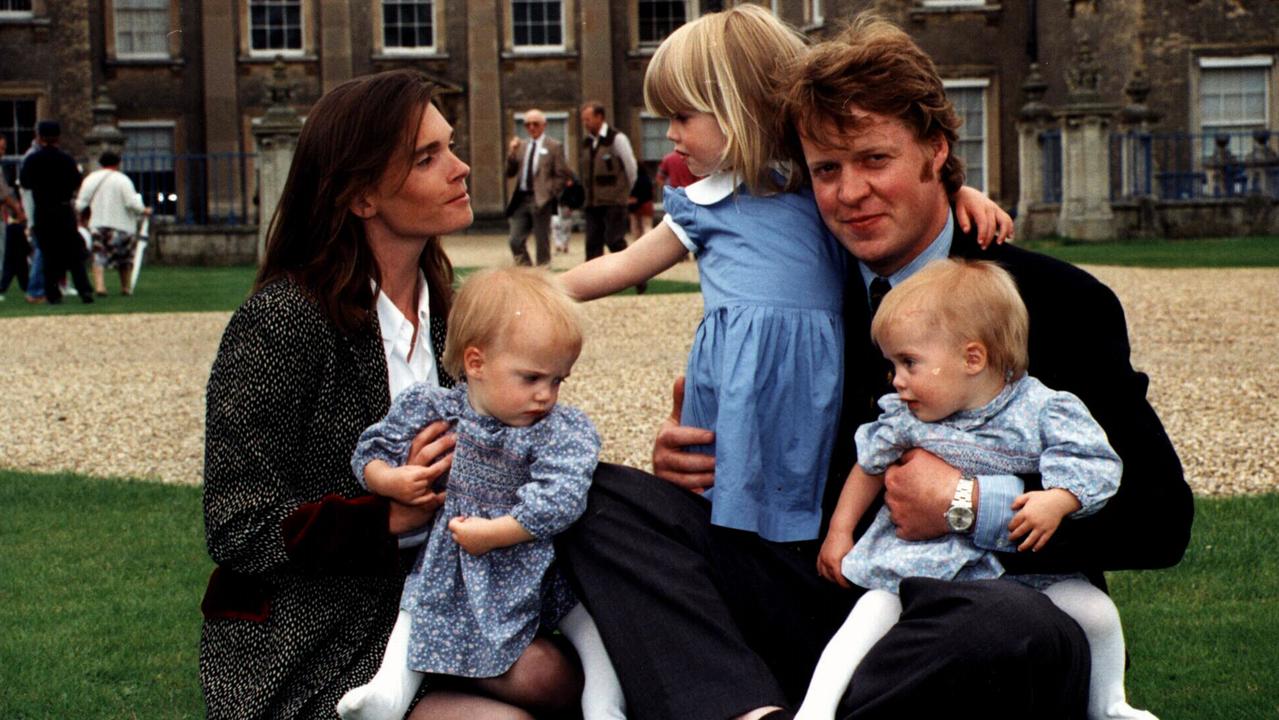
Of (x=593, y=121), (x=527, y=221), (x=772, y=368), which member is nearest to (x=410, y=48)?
(x=527, y=221)

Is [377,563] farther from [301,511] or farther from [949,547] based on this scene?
[949,547]

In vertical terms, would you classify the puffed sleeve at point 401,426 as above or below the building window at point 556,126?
below

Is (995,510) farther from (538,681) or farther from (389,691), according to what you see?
(389,691)

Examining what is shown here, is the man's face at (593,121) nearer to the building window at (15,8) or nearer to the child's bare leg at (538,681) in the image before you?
the child's bare leg at (538,681)

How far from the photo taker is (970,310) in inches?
115

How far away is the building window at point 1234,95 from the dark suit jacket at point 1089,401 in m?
25.5

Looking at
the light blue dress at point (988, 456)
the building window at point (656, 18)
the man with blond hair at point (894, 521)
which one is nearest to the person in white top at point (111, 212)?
the man with blond hair at point (894, 521)

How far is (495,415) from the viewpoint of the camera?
10.1 feet

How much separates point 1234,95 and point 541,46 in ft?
46.3

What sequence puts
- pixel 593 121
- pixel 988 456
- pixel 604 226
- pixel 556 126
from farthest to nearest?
pixel 556 126 < pixel 593 121 < pixel 604 226 < pixel 988 456

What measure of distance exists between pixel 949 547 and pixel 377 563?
987 mm

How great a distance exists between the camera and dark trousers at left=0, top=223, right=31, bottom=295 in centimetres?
1864

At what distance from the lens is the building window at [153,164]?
96.4 feet

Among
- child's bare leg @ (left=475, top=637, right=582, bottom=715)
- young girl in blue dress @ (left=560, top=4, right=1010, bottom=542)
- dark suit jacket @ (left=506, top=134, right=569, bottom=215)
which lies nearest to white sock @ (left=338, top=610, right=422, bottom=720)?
child's bare leg @ (left=475, top=637, right=582, bottom=715)
